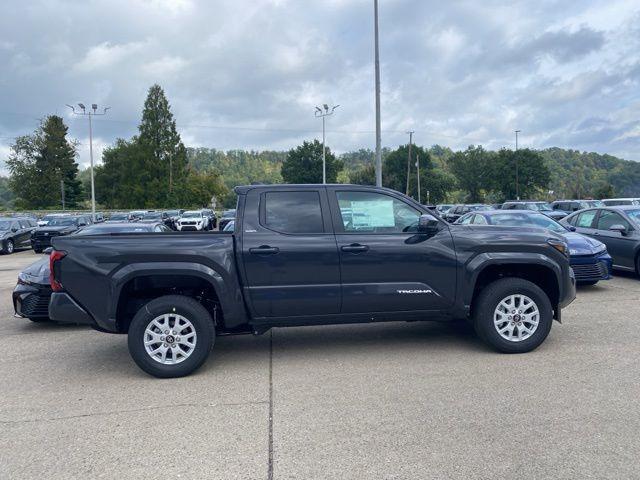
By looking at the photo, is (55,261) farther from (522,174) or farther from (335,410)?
(522,174)

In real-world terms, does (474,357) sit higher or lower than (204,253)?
lower

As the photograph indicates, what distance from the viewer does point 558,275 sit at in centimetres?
598

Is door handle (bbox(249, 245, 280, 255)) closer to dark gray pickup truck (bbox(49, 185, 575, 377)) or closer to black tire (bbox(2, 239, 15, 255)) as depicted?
dark gray pickup truck (bbox(49, 185, 575, 377))

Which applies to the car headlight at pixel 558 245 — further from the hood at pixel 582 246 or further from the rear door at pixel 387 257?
the hood at pixel 582 246

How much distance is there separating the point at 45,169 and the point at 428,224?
86.5 meters

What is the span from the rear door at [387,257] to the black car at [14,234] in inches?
824

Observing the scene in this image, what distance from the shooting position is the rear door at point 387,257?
563 cm

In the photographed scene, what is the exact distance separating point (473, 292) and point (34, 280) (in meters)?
5.98

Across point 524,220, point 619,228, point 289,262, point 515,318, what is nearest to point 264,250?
point 289,262

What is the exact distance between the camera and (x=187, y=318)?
5375mm

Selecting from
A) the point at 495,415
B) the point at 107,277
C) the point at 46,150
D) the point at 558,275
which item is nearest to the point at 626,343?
the point at 558,275

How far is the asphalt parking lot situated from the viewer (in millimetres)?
3555

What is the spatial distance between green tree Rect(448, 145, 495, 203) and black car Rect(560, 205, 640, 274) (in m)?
78.9

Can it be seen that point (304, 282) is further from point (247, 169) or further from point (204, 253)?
point (247, 169)
